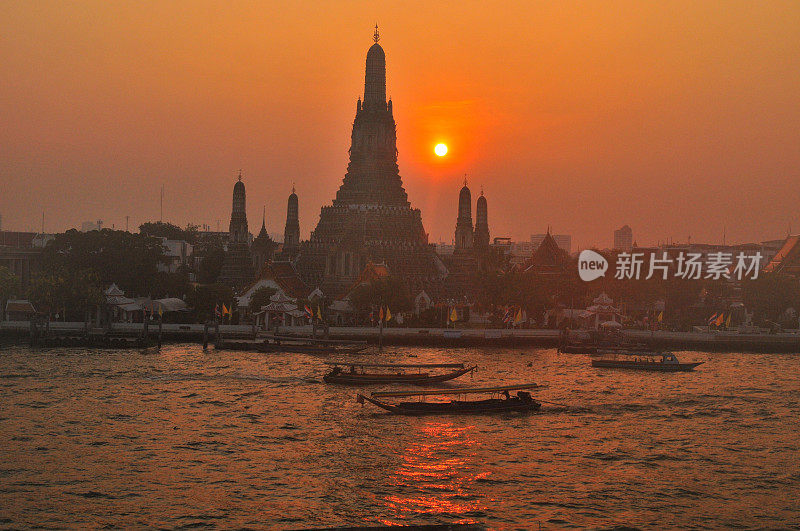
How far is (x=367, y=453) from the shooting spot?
47.6 metres

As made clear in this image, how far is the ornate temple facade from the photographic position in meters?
136

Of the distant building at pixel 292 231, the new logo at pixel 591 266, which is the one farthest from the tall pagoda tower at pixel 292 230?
the new logo at pixel 591 266

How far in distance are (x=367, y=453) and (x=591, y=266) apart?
92.8 m

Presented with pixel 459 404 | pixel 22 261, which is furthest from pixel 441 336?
pixel 22 261

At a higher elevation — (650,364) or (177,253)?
(177,253)

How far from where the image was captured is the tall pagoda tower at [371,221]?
412 feet

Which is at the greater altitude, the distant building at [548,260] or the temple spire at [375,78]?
the temple spire at [375,78]

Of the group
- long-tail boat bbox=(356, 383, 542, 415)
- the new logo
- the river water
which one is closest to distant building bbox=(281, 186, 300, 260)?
the new logo

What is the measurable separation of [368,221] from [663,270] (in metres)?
38.9

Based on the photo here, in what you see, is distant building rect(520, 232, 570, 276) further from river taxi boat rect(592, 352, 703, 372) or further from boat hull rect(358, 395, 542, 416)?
boat hull rect(358, 395, 542, 416)

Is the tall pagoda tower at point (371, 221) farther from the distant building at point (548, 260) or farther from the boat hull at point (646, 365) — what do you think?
the boat hull at point (646, 365)

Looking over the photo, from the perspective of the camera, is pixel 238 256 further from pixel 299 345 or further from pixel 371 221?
pixel 299 345

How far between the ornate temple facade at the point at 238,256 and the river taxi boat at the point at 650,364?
6162 cm

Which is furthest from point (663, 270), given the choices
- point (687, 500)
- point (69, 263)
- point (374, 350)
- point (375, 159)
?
point (687, 500)
